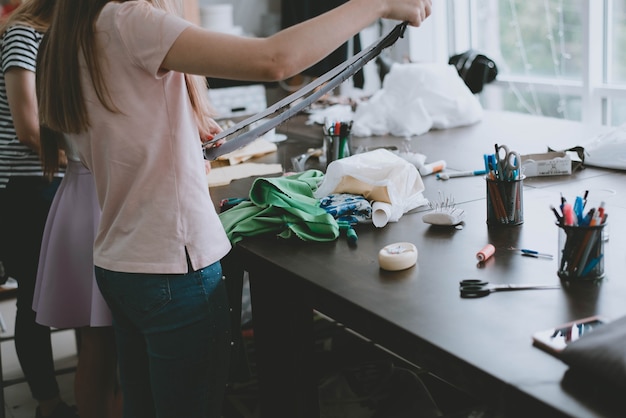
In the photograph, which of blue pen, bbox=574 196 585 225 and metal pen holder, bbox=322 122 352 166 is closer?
blue pen, bbox=574 196 585 225

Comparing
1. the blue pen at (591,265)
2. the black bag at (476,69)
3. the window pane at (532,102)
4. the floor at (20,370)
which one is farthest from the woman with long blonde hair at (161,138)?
the window pane at (532,102)

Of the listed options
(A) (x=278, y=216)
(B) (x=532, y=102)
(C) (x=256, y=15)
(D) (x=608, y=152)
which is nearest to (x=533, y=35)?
(B) (x=532, y=102)

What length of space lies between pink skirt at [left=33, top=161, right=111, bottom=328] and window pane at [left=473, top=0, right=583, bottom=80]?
3.11m

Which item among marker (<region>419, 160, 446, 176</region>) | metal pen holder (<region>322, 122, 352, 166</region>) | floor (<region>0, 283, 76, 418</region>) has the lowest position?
floor (<region>0, 283, 76, 418</region>)

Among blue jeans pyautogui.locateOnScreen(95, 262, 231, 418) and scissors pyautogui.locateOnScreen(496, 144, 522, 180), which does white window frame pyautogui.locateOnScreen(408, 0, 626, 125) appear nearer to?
scissors pyautogui.locateOnScreen(496, 144, 522, 180)

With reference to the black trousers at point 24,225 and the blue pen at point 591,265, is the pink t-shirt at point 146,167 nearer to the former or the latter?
the blue pen at point 591,265

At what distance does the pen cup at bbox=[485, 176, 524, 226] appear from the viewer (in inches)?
68.5

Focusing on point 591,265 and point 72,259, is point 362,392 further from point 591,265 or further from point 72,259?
point 591,265

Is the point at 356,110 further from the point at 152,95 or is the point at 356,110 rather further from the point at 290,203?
the point at 152,95

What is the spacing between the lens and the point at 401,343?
1261 millimetres

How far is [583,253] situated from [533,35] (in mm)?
3484

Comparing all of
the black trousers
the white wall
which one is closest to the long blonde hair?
the black trousers

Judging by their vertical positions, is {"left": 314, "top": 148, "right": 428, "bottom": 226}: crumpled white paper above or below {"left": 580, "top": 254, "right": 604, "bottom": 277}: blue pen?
above

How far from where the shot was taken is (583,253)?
4.48 feet
